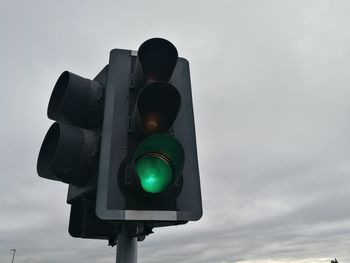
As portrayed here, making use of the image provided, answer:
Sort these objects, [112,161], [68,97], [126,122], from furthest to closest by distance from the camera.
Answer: [68,97], [126,122], [112,161]

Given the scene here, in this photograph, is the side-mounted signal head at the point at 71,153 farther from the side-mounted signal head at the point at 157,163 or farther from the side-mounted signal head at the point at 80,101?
the side-mounted signal head at the point at 157,163

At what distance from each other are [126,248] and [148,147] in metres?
0.77

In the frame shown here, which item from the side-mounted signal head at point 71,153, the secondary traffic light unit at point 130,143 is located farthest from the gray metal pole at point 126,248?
the side-mounted signal head at point 71,153

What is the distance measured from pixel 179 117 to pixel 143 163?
53cm

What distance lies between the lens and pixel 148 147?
1.90 m

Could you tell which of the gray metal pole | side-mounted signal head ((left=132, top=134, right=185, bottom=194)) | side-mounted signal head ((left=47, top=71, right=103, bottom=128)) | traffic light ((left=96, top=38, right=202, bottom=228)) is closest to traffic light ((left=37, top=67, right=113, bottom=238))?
side-mounted signal head ((left=47, top=71, right=103, bottom=128))

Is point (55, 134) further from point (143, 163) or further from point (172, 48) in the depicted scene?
point (172, 48)

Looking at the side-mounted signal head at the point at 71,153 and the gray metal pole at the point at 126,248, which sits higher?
the side-mounted signal head at the point at 71,153

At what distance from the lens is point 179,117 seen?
2.25 meters

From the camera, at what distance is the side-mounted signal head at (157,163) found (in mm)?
1833

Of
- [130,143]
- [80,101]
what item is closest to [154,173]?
[130,143]

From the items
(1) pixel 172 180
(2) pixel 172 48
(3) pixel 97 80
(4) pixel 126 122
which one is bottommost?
(1) pixel 172 180

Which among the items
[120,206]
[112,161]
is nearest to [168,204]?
[120,206]

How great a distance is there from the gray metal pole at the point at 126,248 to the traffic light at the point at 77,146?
0.37 m
